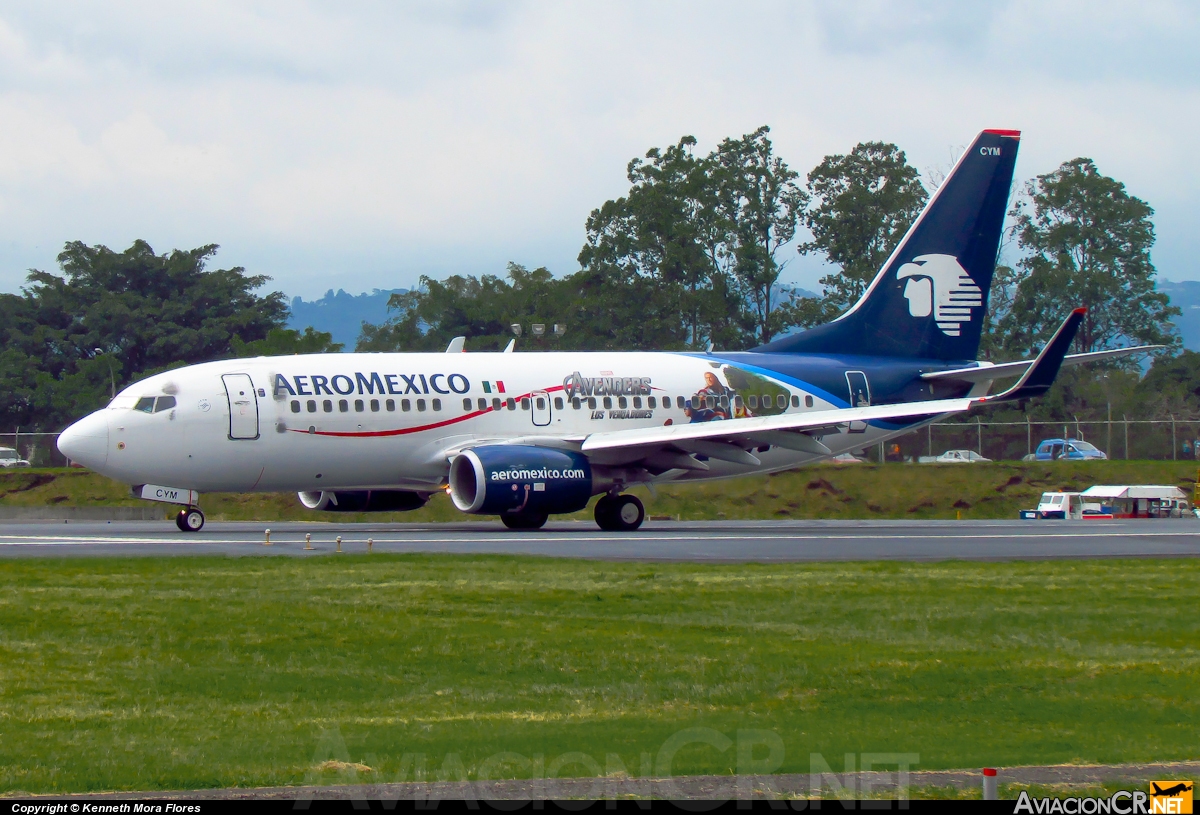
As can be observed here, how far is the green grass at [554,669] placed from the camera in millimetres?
8547

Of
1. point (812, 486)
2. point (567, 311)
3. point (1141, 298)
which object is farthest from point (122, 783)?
point (1141, 298)

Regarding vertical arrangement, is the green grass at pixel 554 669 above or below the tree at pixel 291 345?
below

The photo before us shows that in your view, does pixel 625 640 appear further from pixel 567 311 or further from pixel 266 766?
pixel 567 311

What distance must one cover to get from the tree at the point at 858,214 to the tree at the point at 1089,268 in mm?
8898

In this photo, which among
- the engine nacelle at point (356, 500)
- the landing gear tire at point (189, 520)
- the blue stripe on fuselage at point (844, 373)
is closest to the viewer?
the landing gear tire at point (189, 520)

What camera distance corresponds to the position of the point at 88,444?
86.3 feet

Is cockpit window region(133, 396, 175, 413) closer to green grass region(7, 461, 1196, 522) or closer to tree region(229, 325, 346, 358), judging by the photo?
green grass region(7, 461, 1196, 522)

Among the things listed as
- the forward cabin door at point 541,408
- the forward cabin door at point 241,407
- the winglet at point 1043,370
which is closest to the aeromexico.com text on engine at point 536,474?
the forward cabin door at point 541,408

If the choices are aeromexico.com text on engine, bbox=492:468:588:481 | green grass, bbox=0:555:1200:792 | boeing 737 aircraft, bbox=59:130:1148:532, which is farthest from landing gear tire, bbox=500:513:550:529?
green grass, bbox=0:555:1200:792

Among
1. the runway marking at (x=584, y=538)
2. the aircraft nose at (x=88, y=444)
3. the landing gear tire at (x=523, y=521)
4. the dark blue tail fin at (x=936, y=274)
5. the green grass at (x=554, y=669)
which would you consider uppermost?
the dark blue tail fin at (x=936, y=274)

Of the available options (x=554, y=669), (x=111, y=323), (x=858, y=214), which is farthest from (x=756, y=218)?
(x=554, y=669)

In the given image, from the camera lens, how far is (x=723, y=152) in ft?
269

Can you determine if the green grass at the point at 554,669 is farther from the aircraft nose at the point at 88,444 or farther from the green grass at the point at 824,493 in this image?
the green grass at the point at 824,493

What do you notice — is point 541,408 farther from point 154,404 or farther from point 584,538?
point 154,404
